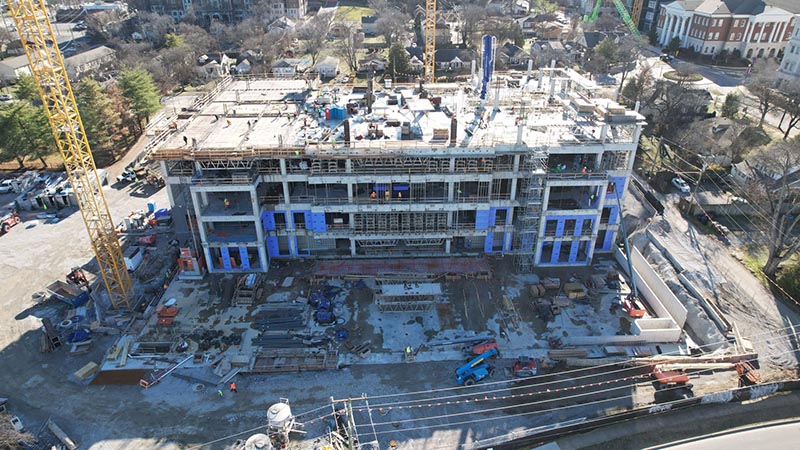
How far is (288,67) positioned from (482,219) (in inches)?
3030

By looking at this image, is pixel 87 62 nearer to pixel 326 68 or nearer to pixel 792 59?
pixel 326 68

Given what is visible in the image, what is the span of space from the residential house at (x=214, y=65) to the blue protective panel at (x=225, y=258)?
246 ft

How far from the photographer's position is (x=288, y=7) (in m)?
160

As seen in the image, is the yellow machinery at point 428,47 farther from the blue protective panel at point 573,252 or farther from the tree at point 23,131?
the tree at point 23,131

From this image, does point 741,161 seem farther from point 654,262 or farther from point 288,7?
point 288,7

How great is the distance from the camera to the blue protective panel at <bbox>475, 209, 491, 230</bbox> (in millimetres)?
47000

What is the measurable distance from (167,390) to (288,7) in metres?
149

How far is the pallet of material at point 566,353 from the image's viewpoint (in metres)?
37.8

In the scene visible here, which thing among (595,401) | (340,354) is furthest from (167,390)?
(595,401)

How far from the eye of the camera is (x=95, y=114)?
6844 cm

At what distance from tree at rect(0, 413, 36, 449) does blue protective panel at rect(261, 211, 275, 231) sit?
22.8 metres

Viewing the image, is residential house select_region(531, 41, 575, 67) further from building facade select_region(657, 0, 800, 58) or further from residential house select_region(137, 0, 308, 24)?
residential house select_region(137, 0, 308, 24)

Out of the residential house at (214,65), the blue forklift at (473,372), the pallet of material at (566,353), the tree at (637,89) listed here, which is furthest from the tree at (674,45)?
the blue forklift at (473,372)

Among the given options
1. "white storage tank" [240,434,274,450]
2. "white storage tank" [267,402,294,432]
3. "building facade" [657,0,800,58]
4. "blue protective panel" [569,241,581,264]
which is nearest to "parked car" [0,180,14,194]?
"white storage tank" [267,402,294,432]
